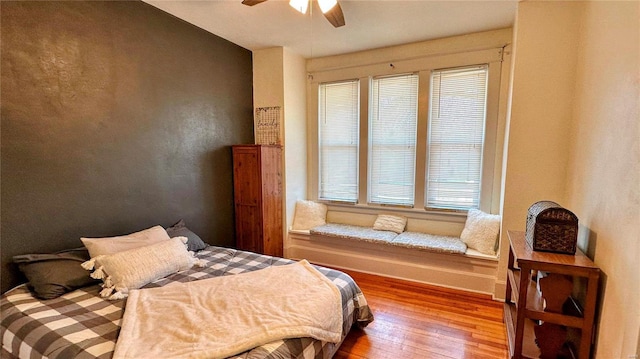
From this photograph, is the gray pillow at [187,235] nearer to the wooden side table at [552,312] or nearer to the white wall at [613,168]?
the wooden side table at [552,312]

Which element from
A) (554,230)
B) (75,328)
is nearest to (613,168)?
(554,230)

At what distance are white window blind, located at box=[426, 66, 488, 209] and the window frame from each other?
6 centimetres

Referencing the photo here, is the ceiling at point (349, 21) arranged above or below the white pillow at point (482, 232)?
above

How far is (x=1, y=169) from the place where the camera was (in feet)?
5.76

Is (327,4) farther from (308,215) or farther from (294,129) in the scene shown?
(308,215)

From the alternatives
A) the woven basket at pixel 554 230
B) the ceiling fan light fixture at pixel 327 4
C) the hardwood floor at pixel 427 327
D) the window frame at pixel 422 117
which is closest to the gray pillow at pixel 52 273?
the hardwood floor at pixel 427 327

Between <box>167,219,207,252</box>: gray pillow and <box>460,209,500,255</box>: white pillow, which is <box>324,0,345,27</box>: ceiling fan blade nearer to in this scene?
<box>167,219,207,252</box>: gray pillow

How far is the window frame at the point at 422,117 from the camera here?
299 cm

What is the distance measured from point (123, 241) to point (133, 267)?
319 mm

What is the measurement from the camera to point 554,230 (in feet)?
5.49

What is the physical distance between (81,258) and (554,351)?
3095 millimetres

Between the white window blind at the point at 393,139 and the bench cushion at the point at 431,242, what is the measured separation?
0.44m

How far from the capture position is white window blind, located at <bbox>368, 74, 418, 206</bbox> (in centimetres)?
343

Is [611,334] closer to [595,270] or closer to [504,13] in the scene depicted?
[595,270]
